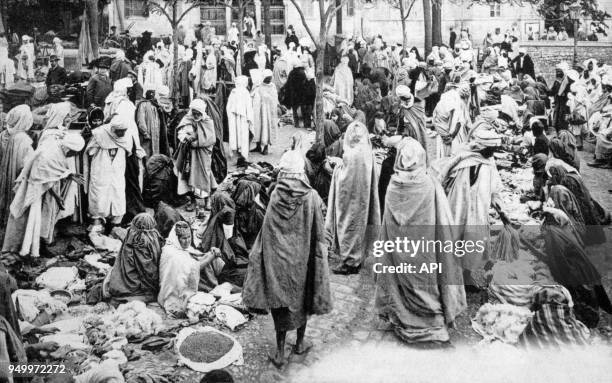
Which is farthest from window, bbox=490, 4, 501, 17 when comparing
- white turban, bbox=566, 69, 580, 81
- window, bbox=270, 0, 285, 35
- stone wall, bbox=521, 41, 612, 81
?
white turban, bbox=566, 69, 580, 81

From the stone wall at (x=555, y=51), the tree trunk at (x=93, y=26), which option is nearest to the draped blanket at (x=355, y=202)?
the tree trunk at (x=93, y=26)

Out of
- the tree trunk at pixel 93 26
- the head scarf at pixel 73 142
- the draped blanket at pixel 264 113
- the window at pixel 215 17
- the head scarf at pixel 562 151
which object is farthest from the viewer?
the window at pixel 215 17

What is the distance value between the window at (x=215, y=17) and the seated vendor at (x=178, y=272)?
23.0 m

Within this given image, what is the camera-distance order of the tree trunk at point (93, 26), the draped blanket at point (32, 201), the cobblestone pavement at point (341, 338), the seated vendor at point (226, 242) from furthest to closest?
the tree trunk at point (93, 26) → the draped blanket at point (32, 201) → the seated vendor at point (226, 242) → the cobblestone pavement at point (341, 338)

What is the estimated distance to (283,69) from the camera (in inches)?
647

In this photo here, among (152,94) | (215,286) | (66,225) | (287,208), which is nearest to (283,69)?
(152,94)

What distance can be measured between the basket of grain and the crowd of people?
1.32 feet

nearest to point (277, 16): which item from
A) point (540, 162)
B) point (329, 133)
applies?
point (329, 133)

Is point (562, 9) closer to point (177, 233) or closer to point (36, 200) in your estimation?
point (177, 233)

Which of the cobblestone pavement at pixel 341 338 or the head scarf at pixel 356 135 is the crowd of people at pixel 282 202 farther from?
the cobblestone pavement at pixel 341 338

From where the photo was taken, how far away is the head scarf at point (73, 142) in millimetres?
7598

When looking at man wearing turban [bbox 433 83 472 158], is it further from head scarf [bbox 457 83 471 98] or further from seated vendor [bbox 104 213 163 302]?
seated vendor [bbox 104 213 163 302]

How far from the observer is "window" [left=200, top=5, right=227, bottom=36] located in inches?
1120

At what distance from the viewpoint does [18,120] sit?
764cm
